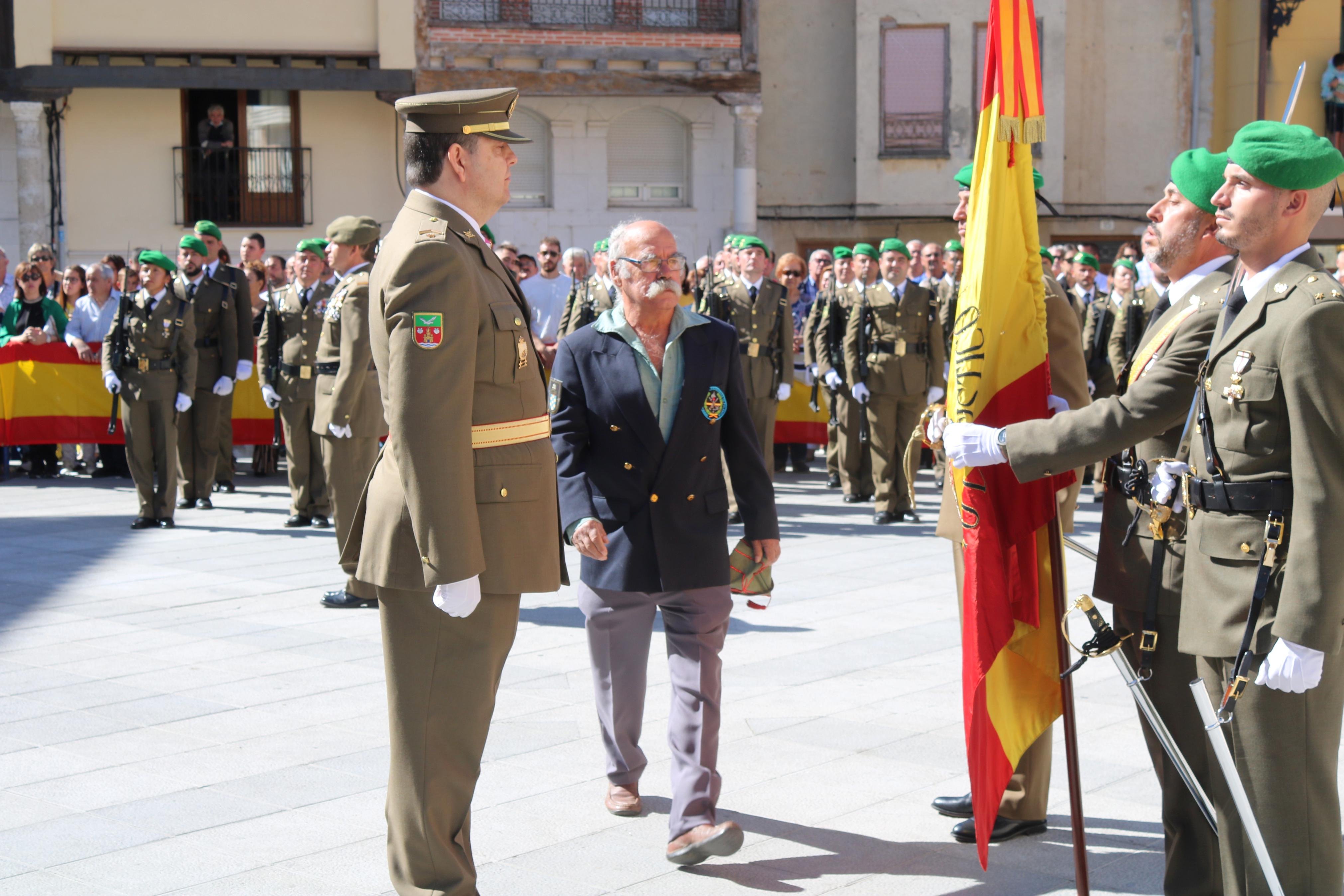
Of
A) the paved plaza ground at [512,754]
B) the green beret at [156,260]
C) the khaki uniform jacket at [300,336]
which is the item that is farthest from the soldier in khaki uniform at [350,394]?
the green beret at [156,260]

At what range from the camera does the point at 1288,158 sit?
11.0 feet

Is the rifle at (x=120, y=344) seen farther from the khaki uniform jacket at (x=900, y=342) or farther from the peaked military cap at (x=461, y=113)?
the peaked military cap at (x=461, y=113)

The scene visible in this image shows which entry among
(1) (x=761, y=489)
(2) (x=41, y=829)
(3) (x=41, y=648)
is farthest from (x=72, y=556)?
(1) (x=761, y=489)

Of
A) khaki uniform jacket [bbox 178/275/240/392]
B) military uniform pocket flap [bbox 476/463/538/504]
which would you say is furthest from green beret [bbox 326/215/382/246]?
military uniform pocket flap [bbox 476/463/538/504]

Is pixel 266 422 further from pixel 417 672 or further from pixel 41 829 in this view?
pixel 417 672

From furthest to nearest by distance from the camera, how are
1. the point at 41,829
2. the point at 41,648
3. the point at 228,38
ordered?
1. the point at 228,38
2. the point at 41,648
3. the point at 41,829

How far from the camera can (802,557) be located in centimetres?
981

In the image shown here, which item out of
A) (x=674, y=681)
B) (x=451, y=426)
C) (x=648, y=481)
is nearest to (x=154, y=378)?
(x=648, y=481)

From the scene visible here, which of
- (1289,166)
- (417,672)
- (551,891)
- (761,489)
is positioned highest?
(1289,166)

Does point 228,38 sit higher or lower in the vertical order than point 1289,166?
higher

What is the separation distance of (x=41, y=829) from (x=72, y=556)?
18.0ft

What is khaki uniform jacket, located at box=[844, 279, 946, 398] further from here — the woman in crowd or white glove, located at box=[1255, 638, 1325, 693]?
white glove, located at box=[1255, 638, 1325, 693]

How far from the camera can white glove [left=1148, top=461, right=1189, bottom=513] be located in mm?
3666

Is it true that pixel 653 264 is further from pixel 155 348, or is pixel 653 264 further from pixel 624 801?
pixel 155 348
